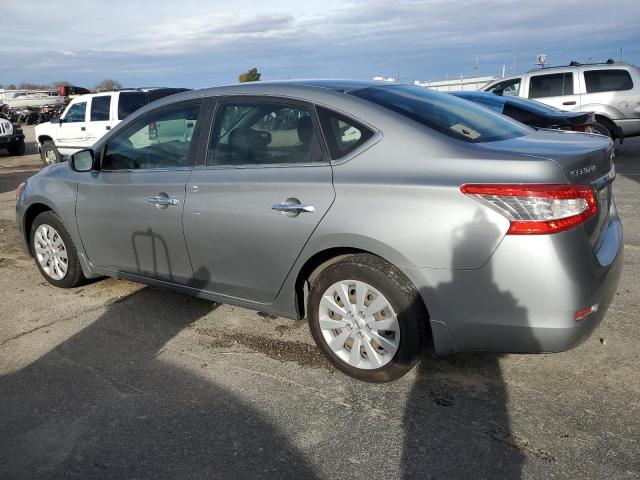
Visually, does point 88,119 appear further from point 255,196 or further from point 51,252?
point 255,196

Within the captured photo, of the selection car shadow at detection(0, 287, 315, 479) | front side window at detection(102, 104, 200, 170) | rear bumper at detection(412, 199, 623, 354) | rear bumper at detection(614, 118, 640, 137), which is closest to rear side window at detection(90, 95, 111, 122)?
front side window at detection(102, 104, 200, 170)

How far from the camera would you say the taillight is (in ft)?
8.84

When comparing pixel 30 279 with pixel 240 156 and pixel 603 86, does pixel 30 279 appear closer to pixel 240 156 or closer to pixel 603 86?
pixel 240 156

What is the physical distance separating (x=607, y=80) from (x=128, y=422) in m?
12.0

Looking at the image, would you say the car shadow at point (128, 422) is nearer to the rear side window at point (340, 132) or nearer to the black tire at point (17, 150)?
the rear side window at point (340, 132)

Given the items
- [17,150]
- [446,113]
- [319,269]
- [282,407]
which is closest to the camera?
[282,407]

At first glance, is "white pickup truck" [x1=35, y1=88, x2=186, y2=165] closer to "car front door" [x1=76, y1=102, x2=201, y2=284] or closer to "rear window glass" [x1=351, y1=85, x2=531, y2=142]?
"car front door" [x1=76, y1=102, x2=201, y2=284]

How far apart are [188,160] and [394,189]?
5.31ft

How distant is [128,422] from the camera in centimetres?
308

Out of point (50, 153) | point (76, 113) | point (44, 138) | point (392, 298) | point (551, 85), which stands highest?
point (551, 85)

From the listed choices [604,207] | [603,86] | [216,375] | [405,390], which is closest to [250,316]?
[216,375]

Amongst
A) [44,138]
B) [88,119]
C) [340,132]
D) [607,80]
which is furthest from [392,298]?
[44,138]

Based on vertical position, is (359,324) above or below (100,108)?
below

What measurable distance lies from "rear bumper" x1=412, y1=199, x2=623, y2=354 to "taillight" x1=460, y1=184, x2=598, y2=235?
0.05 meters
